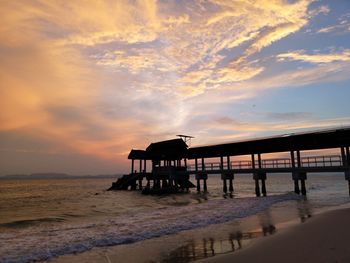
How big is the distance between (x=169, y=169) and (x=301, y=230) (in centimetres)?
3115

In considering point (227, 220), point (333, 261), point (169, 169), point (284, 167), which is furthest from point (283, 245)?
point (169, 169)

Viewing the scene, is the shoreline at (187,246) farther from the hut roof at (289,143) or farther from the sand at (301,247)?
the hut roof at (289,143)

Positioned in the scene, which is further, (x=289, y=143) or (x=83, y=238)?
(x=289, y=143)

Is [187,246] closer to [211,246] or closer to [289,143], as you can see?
[211,246]

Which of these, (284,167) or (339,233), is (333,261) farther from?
(284,167)

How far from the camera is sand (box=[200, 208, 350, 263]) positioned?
6.89 meters

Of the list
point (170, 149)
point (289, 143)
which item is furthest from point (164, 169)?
point (289, 143)

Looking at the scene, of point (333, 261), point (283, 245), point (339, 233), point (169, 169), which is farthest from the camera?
point (169, 169)

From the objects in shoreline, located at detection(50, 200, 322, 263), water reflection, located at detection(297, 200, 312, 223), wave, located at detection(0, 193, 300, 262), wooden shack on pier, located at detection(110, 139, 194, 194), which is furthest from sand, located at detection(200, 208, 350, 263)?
wooden shack on pier, located at detection(110, 139, 194, 194)

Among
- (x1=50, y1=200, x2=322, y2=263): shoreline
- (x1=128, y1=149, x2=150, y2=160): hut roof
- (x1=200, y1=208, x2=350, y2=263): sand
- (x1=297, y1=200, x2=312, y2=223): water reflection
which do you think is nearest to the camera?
(x1=200, y1=208, x2=350, y2=263): sand

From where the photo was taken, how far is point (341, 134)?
80.1 feet

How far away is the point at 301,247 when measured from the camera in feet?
25.9

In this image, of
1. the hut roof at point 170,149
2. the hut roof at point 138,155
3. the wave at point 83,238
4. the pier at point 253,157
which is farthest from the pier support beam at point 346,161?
the hut roof at point 138,155

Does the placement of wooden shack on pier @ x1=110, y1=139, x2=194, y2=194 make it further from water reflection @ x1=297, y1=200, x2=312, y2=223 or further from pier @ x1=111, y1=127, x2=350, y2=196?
water reflection @ x1=297, y1=200, x2=312, y2=223
